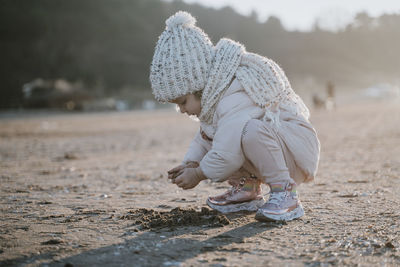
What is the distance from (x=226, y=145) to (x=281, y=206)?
415mm

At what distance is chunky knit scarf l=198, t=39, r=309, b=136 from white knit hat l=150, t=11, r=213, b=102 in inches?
2.2

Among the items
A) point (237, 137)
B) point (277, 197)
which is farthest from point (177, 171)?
point (277, 197)

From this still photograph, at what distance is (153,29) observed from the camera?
56.5m

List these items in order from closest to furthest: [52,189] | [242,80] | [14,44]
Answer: [242,80]
[52,189]
[14,44]

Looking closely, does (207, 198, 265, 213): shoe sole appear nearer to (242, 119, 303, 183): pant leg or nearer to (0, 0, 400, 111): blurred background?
(242, 119, 303, 183): pant leg

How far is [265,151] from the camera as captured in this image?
6.99ft

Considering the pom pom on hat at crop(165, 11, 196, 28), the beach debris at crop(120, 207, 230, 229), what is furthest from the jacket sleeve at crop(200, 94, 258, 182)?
the pom pom on hat at crop(165, 11, 196, 28)

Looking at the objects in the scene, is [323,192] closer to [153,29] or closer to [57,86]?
[57,86]

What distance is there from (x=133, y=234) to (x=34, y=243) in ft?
1.34

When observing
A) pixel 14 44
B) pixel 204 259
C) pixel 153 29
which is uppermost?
pixel 153 29

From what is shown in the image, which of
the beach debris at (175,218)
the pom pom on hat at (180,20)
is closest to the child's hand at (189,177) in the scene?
the beach debris at (175,218)

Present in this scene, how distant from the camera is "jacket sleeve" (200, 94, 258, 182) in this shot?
2086 mm

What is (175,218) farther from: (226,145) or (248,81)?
(248,81)

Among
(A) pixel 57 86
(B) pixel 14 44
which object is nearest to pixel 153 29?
(B) pixel 14 44
